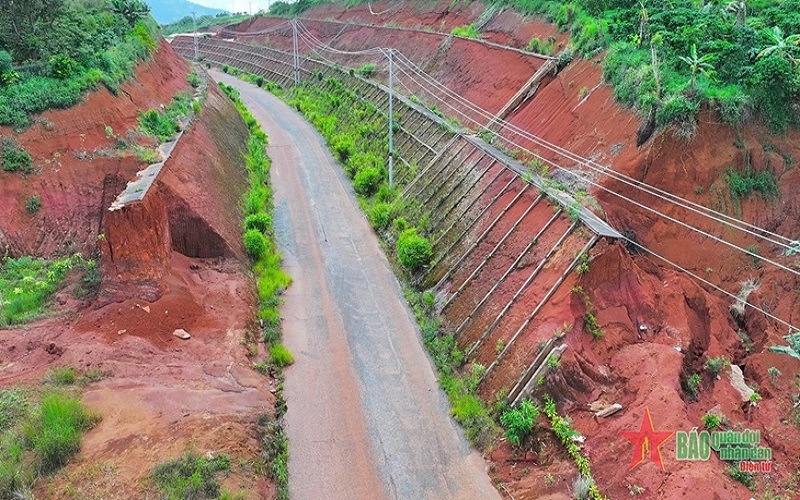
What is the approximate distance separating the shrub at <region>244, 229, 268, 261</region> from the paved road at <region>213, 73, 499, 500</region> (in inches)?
55.5

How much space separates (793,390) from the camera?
1388cm

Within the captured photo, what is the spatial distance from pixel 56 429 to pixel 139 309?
523 centimetres

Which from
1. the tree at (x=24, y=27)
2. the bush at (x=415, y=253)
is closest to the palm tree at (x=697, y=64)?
the bush at (x=415, y=253)

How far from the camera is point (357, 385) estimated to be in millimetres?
17078

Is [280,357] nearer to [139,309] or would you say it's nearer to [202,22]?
[139,309]

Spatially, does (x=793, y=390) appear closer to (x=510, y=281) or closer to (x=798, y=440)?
(x=798, y=440)

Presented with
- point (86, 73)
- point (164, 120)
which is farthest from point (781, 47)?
Result: point (86, 73)

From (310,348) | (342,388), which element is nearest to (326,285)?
(310,348)

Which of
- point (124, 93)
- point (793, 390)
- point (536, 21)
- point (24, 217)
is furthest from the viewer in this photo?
point (536, 21)

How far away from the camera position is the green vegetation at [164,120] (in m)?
25.2

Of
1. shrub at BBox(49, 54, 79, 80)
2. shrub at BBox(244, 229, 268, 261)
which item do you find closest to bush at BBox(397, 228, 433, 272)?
shrub at BBox(244, 229, 268, 261)

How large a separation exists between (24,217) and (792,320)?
26109 mm

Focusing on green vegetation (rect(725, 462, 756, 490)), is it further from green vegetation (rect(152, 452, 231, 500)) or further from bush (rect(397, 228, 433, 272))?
bush (rect(397, 228, 433, 272))

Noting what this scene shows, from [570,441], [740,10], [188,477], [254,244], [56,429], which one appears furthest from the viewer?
[254,244]
